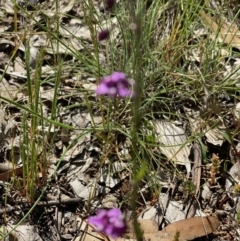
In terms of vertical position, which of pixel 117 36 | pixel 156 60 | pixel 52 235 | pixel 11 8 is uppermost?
pixel 11 8

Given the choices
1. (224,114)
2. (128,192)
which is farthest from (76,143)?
(224,114)

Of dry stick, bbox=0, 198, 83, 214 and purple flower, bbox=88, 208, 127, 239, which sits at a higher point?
dry stick, bbox=0, 198, 83, 214

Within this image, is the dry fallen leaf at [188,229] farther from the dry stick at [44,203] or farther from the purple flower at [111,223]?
the purple flower at [111,223]

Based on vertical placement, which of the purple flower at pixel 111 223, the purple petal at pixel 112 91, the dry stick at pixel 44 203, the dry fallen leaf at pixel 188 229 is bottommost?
the purple flower at pixel 111 223

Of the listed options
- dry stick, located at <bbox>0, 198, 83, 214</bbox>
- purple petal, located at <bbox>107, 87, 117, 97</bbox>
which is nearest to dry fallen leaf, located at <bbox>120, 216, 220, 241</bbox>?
dry stick, located at <bbox>0, 198, 83, 214</bbox>

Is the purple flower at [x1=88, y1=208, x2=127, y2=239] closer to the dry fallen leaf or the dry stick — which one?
the dry fallen leaf

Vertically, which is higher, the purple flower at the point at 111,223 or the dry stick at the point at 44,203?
the dry stick at the point at 44,203

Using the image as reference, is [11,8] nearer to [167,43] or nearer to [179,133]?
[167,43]

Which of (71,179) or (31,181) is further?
(71,179)

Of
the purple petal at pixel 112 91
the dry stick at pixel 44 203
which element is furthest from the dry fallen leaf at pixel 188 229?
the purple petal at pixel 112 91

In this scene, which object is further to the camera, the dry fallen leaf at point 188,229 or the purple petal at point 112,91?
the dry fallen leaf at point 188,229

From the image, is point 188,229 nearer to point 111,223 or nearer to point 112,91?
point 111,223
